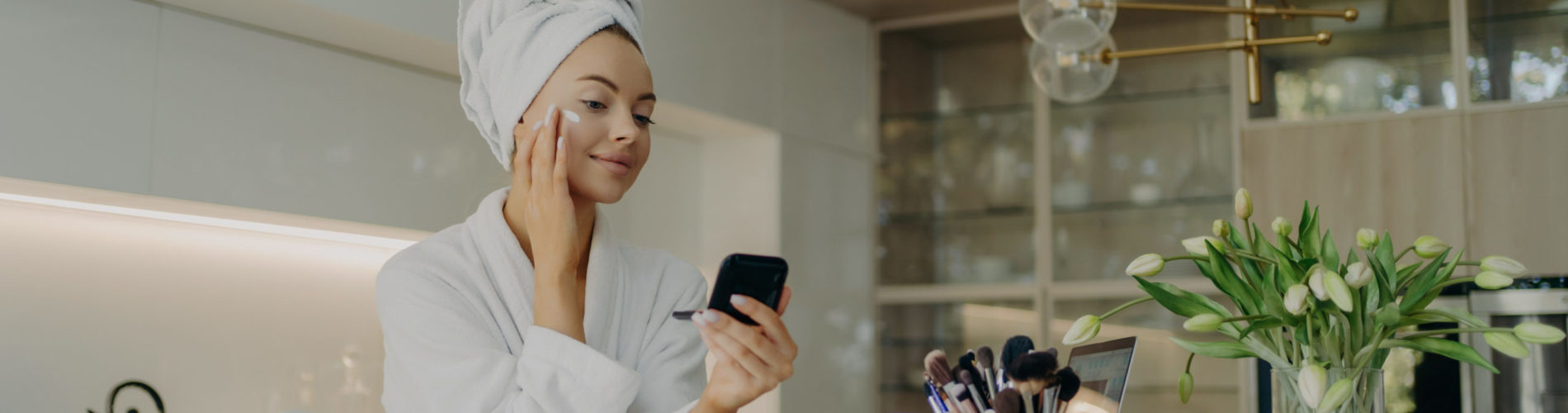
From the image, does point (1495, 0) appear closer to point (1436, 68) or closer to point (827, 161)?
point (1436, 68)

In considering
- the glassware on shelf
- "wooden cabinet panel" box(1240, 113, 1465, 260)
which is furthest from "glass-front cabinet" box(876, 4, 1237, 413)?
"wooden cabinet panel" box(1240, 113, 1465, 260)

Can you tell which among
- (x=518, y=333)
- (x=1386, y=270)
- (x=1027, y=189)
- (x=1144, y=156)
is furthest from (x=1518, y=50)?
(x=518, y=333)

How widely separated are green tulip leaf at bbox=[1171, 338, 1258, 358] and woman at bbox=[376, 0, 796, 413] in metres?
0.46

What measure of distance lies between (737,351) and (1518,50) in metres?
3.15

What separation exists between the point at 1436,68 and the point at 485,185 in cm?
255

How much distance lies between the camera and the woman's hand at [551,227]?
1088mm

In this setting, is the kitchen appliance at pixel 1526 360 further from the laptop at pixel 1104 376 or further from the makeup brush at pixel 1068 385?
the makeup brush at pixel 1068 385

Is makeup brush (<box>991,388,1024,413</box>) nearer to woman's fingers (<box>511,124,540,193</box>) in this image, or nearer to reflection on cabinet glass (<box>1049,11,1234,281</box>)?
woman's fingers (<box>511,124,540,193</box>)

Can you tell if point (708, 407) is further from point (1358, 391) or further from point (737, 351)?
point (1358, 391)

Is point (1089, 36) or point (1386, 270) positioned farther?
point (1089, 36)

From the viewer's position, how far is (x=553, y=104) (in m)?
1.17

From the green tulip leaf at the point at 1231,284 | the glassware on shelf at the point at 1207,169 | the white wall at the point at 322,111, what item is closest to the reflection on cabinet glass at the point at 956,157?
the white wall at the point at 322,111

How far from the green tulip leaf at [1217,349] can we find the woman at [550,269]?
46cm

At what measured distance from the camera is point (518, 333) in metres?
1.15
